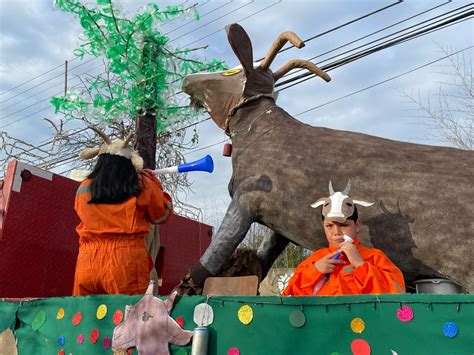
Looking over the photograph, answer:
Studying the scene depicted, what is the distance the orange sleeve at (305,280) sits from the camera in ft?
7.34

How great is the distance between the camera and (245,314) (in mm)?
1830

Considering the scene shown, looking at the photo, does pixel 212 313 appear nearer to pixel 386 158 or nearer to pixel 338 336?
pixel 338 336

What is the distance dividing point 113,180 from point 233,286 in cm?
93

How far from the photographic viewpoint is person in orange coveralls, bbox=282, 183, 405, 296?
2.04 m

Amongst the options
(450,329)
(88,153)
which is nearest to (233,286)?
(450,329)

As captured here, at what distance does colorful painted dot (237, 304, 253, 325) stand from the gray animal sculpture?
993 mm

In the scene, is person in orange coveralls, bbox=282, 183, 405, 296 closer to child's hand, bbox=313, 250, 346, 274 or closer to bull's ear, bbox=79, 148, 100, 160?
child's hand, bbox=313, 250, 346, 274

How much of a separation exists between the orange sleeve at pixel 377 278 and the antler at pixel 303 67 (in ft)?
5.57

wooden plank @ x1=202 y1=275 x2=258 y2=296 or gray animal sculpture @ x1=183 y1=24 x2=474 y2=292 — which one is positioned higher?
gray animal sculpture @ x1=183 y1=24 x2=474 y2=292

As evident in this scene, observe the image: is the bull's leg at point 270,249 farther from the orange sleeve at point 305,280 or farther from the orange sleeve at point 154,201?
the orange sleeve at point 305,280

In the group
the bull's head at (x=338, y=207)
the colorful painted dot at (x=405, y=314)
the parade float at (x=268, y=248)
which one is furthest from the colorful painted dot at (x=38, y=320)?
the colorful painted dot at (x=405, y=314)

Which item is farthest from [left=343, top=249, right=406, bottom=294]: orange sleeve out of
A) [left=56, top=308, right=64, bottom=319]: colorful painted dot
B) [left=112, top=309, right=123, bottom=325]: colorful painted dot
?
[left=56, top=308, right=64, bottom=319]: colorful painted dot

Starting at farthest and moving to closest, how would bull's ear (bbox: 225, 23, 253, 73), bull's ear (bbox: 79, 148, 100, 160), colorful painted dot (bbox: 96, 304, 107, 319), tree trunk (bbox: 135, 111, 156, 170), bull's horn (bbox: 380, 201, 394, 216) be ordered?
tree trunk (bbox: 135, 111, 156, 170) < bull's ear (bbox: 225, 23, 253, 73) < bull's ear (bbox: 79, 148, 100, 160) < bull's horn (bbox: 380, 201, 394, 216) < colorful painted dot (bbox: 96, 304, 107, 319)

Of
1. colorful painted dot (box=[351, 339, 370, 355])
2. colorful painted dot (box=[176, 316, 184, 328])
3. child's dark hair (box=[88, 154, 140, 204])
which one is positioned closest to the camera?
colorful painted dot (box=[351, 339, 370, 355])
